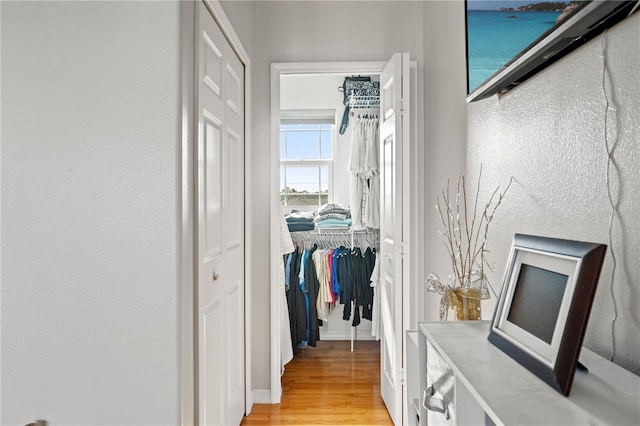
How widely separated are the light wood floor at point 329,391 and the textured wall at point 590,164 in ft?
5.57

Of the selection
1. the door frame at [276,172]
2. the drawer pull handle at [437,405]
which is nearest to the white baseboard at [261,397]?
the door frame at [276,172]

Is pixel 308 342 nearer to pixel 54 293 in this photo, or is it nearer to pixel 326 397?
pixel 326 397

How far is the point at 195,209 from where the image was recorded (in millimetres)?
1608

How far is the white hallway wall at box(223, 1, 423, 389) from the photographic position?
271cm

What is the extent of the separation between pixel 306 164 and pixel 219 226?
8.57 feet

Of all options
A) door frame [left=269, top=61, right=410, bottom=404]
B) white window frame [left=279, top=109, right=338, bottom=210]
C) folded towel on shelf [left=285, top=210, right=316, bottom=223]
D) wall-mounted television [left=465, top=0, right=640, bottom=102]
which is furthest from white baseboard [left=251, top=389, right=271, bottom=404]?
wall-mounted television [left=465, top=0, right=640, bottom=102]

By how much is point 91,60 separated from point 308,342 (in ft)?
9.39

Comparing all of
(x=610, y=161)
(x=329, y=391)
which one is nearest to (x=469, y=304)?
(x=610, y=161)

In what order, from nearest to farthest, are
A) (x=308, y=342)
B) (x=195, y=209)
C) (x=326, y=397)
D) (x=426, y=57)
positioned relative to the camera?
(x=195, y=209), (x=426, y=57), (x=326, y=397), (x=308, y=342)

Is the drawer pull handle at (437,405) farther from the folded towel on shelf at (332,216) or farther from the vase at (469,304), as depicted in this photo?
the folded towel on shelf at (332,216)

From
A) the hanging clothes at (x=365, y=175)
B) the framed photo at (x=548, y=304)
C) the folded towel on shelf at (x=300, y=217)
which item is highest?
the hanging clothes at (x=365, y=175)

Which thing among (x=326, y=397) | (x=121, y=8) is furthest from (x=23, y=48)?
(x=326, y=397)

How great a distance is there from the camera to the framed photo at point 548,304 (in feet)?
2.35

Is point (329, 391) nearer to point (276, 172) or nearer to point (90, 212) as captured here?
point (276, 172)
